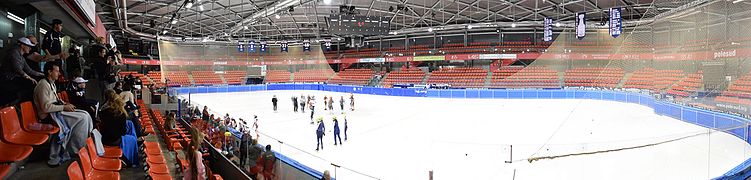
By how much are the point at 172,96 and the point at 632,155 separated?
17198 millimetres

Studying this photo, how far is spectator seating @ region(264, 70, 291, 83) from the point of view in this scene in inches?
1805

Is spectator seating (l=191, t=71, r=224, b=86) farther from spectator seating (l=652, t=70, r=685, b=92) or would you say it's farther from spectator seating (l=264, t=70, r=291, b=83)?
spectator seating (l=652, t=70, r=685, b=92)

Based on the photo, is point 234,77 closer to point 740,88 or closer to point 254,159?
point 254,159

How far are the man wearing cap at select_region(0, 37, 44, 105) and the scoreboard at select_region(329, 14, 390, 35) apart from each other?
47.7 feet

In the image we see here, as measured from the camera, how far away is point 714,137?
6.43 meters

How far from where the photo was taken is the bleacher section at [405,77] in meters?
40.1

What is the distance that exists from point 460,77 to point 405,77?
20.1 feet

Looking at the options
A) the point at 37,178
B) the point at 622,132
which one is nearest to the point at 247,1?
the point at 622,132

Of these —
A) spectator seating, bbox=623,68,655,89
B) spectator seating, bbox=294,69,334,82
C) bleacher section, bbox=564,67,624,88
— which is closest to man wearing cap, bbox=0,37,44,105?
spectator seating, bbox=623,68,655,89

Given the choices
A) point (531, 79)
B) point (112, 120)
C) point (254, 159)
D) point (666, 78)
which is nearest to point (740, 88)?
point (666, 78)

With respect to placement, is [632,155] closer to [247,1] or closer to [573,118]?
[573,118]

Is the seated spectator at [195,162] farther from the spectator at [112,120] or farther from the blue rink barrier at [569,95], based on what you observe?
the blue rink barrier at [569,95]

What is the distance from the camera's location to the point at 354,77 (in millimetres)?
44469

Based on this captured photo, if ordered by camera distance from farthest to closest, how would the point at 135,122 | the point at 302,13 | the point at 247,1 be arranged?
the point at 302,13, the point at 247,1, the point at 135,122
